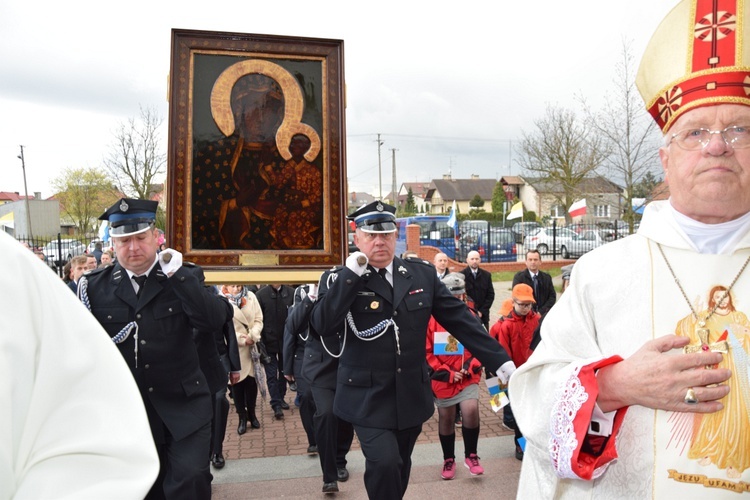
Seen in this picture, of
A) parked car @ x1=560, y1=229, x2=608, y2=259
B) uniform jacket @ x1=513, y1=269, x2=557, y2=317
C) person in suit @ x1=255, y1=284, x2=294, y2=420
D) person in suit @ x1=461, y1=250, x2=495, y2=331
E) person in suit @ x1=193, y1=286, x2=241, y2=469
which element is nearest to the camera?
person in suit @ x1=193, y1=286, x2=241, y2=469

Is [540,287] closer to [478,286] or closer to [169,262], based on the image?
[478,286]

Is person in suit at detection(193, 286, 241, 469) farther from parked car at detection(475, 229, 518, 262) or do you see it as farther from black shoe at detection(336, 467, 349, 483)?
parked car at detection(475, 229, 518, 262)

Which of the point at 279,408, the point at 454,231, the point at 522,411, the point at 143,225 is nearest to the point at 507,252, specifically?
the point at 454,231

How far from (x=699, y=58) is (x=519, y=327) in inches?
177

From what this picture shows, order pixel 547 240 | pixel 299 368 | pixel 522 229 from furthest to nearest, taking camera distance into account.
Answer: pixel 522 229 < pixel 547 240 < pixel 299 368

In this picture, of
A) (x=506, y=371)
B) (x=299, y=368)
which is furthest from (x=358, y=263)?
(x=299, y=368)

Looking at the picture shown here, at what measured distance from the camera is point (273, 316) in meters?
7.61

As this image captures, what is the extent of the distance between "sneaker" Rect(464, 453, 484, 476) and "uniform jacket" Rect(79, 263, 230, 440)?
8.19ft

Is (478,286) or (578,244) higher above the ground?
(578,244)

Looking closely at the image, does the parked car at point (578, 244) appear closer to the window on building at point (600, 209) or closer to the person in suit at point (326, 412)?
the window on building at point (600, 209)

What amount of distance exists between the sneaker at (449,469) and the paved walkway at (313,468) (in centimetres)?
5

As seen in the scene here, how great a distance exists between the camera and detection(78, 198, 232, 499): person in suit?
375 centimetres

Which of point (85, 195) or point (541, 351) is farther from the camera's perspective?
point (85, 195)

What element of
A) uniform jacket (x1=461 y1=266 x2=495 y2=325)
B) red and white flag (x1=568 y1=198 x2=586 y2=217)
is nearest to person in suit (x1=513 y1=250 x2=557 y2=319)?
uniform jacket (x1=461 y1=266 x2=495 y2=325)
